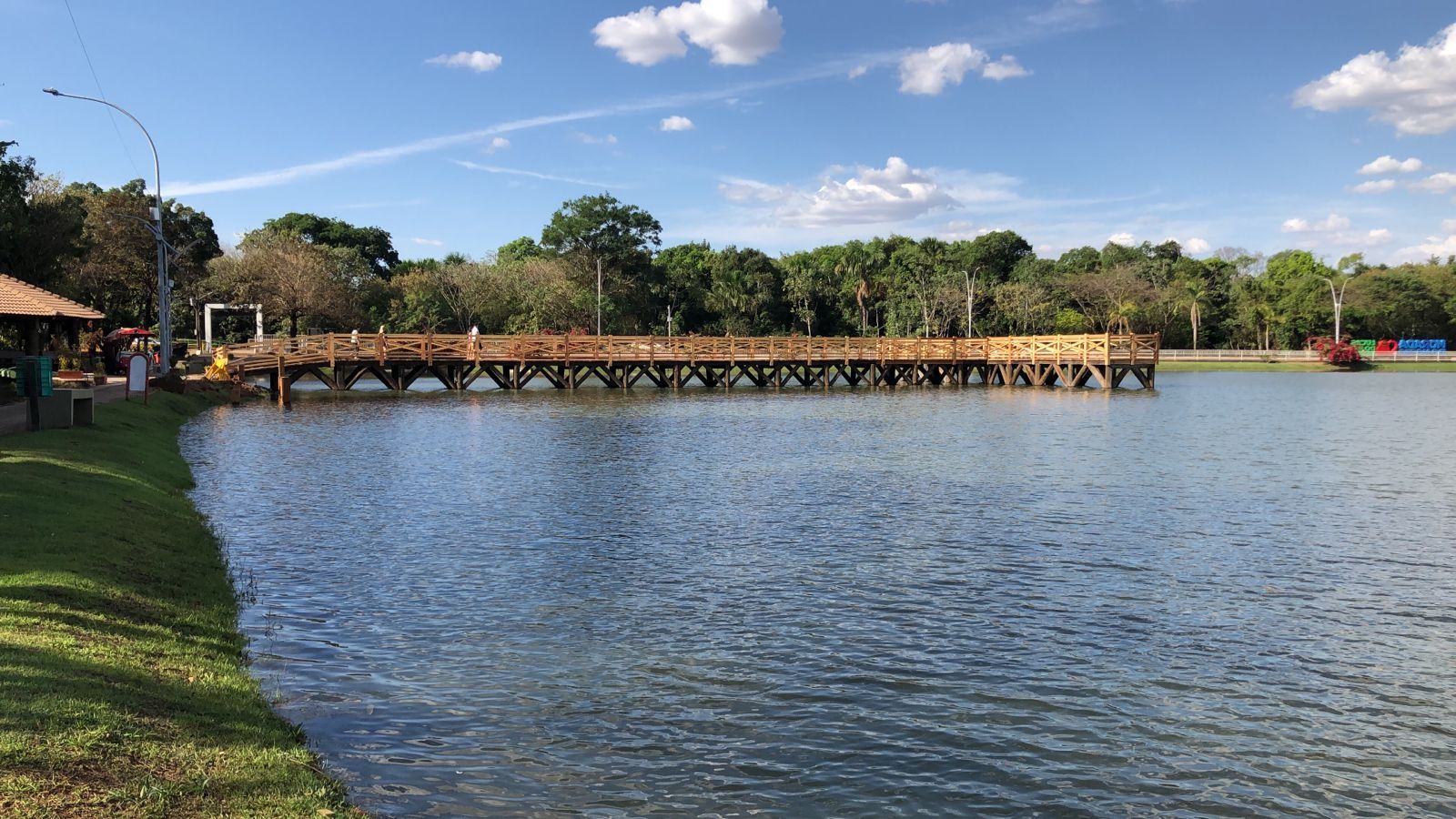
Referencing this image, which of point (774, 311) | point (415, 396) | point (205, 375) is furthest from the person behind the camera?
point (774, 311)

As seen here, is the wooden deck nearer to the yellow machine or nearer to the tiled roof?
the yellow machine

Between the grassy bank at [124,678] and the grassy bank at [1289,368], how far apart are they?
93.3 meters

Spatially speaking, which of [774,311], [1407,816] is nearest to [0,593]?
[1407,816]

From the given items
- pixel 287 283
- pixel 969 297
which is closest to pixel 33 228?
pixel 287 283

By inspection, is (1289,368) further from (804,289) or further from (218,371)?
(218,371)

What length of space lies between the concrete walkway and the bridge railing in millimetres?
15616

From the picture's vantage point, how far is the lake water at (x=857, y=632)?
7957 millimetres

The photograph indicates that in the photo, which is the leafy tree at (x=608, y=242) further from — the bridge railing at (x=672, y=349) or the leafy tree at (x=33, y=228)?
the leafy tree at (x=33, y=228)

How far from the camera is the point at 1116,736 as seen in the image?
28.7 ft

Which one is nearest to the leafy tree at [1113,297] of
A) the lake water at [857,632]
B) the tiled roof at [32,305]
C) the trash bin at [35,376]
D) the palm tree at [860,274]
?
the palm tree at [860,274]

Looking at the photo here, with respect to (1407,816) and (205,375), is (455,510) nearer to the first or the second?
(1407,816)

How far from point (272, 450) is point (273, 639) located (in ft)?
61.1

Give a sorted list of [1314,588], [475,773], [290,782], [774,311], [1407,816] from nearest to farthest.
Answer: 1. [290,782]
2. [1407,816]
3. [475,773]
4. [1314,588]
5. [774,311]

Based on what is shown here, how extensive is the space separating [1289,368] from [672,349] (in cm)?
6047
